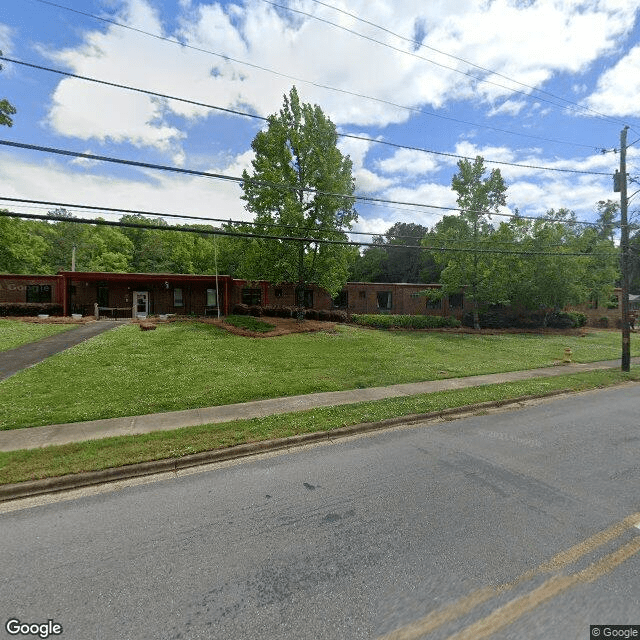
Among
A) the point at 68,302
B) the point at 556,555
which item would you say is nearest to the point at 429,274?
the point at 68,302

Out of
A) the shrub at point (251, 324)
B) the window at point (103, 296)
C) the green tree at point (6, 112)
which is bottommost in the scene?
the shrub at point (251, 324)

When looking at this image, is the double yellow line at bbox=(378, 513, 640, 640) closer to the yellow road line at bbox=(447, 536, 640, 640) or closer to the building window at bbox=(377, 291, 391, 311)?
the yellow road line at bbox=(447, 536, 640, 640)

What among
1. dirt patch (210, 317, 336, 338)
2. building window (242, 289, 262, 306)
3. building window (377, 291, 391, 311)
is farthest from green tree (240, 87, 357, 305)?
building window (377, 291, 391, 311)

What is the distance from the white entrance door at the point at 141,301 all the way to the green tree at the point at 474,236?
73.4 ft

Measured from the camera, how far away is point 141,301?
1054 inches

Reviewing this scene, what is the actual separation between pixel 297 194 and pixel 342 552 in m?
19.9

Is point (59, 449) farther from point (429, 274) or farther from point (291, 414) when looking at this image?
point (429, 274)

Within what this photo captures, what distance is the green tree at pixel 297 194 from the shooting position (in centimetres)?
2034

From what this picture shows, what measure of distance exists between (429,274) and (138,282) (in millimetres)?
37465

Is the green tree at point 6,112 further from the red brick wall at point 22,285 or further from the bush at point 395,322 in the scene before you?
the bush at point 395,322

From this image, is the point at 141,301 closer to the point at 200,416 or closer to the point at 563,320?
the point at 200,416

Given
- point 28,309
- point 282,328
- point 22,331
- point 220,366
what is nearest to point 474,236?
point 282,328

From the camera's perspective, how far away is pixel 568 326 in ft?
97.2

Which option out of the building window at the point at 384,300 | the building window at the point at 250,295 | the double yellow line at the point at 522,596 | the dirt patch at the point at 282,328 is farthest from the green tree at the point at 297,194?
the double yellow line at the point at 522,596
